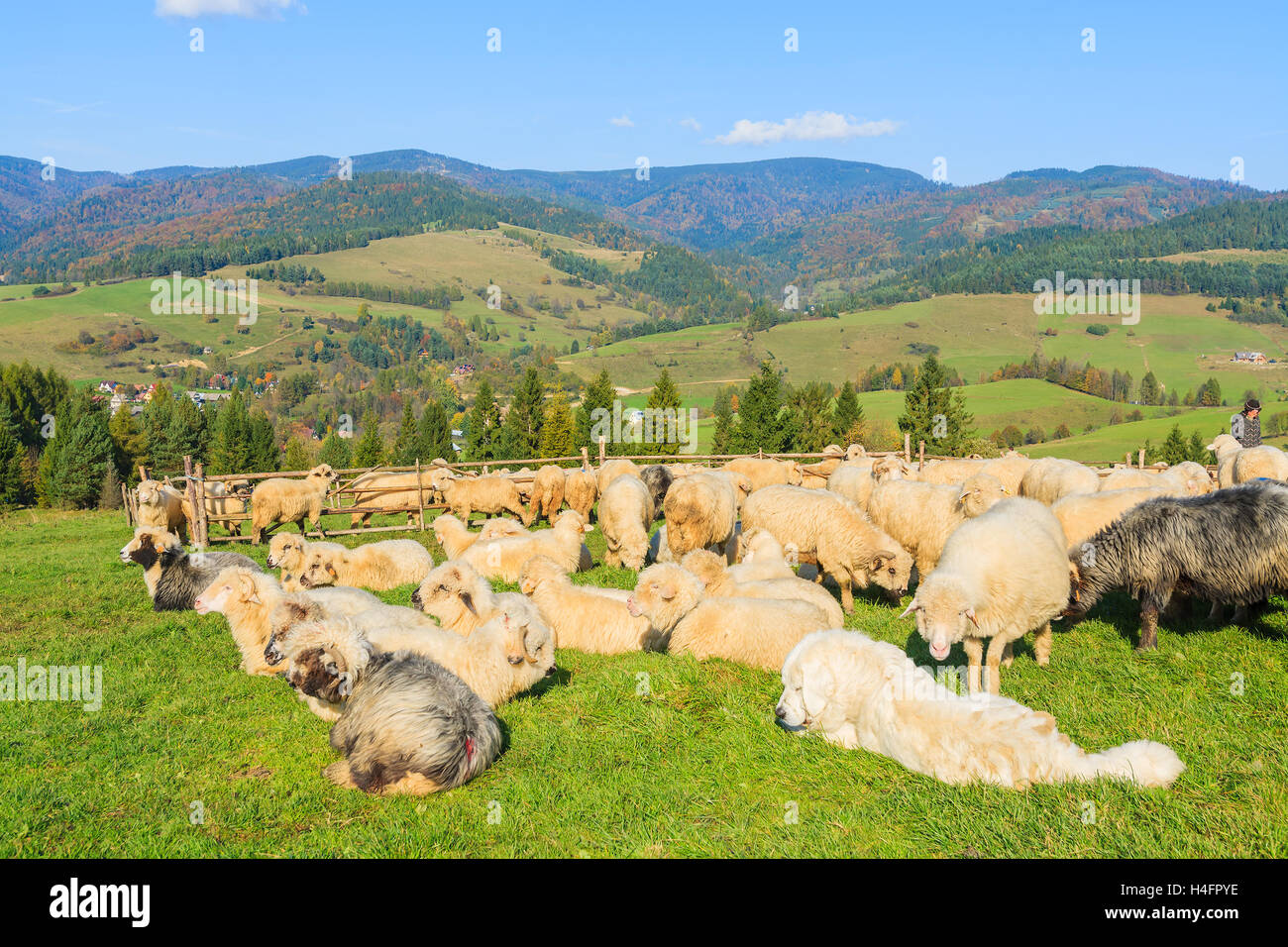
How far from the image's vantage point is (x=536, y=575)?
10625 mm

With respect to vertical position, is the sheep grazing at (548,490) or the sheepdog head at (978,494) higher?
the sheepdog head at (978,494)

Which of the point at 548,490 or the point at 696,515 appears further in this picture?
the point at 548,490

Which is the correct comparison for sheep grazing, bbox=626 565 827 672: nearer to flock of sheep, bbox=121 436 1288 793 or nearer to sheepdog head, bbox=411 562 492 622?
flock of sheep, bbox=121 436 1288 793

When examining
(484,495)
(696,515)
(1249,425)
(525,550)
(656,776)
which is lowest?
(656,776)

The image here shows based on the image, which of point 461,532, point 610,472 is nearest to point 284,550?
point 461,532

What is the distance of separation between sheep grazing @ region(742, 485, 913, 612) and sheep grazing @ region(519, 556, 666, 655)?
127 inches

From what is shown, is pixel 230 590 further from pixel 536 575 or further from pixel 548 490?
pixel 548 490

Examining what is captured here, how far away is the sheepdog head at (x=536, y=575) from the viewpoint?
10.6 m

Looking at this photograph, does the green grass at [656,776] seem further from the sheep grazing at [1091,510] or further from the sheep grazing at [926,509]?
the sheep grazing at [926,509]

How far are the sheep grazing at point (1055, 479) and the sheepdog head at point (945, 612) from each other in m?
7.65

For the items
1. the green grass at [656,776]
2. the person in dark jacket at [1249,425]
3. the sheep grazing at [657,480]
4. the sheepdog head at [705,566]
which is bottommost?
the green grass at [656,776]

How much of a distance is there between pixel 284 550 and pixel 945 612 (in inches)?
400

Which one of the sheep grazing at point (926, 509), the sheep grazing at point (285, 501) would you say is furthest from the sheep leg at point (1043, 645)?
the sheep grazing at point (285, 501)

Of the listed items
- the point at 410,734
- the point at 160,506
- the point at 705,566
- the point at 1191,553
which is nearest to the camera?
the point at 410,734
